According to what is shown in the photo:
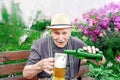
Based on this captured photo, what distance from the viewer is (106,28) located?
20.4 ft

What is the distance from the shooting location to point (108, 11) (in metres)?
6.27

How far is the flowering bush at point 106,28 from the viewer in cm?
617

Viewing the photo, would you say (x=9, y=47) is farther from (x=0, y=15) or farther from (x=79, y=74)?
(x=79, y=74)

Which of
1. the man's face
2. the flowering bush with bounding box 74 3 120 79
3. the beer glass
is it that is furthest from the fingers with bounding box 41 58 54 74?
the flowering bush with bounding box 74 3 120 79

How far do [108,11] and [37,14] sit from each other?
2.94m

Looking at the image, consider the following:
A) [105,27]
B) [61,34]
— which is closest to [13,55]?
[61,34]

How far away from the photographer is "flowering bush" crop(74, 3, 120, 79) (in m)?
6.17

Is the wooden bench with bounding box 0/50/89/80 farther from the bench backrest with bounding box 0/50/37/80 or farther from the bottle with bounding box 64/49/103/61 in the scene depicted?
the bottle with bounding box 64/49/103/61

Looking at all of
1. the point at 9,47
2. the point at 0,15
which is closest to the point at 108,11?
the point at 9,47

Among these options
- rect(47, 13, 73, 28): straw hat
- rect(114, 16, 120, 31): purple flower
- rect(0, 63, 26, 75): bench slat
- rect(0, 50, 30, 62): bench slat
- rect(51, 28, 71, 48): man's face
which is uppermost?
rect(47, 13, 73, 28): straw hat

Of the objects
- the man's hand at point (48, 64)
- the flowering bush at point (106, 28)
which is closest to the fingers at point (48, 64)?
the man's hand at point (48, 64)

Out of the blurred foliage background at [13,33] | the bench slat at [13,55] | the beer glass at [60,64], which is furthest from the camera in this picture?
the blurred foliage background at [13,33]

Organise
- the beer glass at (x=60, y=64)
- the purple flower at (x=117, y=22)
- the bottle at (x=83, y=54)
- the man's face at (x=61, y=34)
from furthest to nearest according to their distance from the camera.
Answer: the purple flower at (x=117, y=22) < the man's face at (x=61, y=34) < the bottle at (x=83, y=54) < the beer glass at (x=60, y=64)

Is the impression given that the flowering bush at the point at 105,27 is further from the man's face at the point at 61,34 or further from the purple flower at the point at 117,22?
the man's face at the point at 61,34
